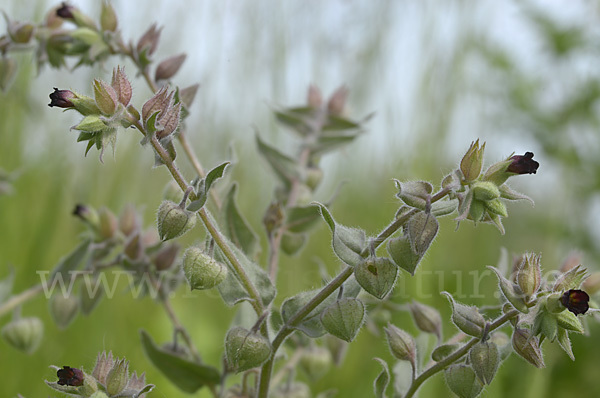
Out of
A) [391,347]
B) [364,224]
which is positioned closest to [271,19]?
[364,224]

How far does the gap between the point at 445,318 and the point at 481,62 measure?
2557 millimetres

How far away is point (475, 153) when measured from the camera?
996 millimetres

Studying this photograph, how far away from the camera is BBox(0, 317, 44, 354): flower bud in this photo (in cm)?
159

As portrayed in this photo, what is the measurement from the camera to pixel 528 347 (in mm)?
999

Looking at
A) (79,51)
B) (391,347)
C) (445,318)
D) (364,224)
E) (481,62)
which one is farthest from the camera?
(481,62)

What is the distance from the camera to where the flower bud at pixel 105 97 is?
3.17 feet

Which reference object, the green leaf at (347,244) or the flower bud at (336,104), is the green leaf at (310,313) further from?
the flower bud at (336,104)

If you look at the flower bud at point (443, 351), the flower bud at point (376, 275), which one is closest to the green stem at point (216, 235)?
the flower bud at point (376, 275)

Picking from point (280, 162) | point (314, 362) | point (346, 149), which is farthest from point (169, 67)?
point (346, 149)

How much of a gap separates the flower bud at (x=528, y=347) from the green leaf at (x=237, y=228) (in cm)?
67

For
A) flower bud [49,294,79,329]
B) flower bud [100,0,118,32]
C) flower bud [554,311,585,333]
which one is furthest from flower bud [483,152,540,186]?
flower bud [49,294,79,329]

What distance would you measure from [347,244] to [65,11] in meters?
1.00

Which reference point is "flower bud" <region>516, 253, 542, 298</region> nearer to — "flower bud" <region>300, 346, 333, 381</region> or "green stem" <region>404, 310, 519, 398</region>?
"green stem" <region>404, 310, 519, 398</region>

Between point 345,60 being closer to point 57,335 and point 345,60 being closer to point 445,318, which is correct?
point 445,318
